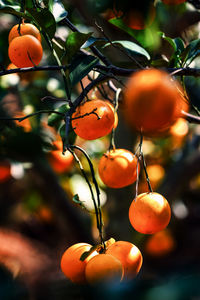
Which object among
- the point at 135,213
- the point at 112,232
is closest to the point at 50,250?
the point at 112,232

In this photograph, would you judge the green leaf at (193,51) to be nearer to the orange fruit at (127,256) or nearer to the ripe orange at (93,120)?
the ripe orange at (93,120)

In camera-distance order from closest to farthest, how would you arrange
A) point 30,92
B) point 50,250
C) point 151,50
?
point 151,50 < point 30,92 < point 50,250

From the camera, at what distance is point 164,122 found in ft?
1.05

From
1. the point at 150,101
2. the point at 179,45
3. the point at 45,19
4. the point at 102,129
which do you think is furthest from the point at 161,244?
the point at 150,101

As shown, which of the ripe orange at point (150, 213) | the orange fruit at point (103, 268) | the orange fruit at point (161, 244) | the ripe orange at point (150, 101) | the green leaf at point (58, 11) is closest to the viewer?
the ripe orange at point (150, 101)

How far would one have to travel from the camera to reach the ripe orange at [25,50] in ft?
1.99

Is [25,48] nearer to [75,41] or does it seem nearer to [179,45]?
[75,41]

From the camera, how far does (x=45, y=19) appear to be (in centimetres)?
58

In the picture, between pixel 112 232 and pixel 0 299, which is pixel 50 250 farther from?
pixel 0 299

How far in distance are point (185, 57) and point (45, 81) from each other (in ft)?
2.64

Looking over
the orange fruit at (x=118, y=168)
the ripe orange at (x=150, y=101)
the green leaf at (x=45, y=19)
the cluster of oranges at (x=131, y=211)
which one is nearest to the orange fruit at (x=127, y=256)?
the cluster of oranges at (x=131, y=211)

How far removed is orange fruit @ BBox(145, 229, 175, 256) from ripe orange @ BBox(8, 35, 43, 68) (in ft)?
6.37

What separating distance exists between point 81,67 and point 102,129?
0.40 ft

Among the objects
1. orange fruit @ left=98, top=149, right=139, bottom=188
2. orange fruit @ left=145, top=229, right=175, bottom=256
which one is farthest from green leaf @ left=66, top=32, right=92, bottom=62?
orange fruit @ left=145, top=229, right=175, bottom=256
